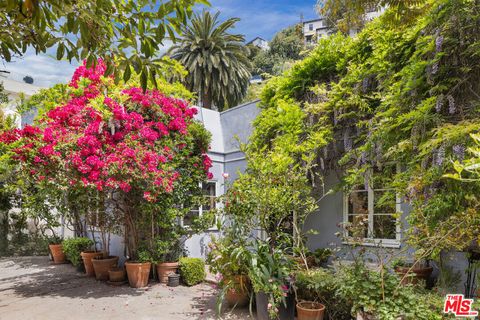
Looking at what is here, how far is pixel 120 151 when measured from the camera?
7301mm

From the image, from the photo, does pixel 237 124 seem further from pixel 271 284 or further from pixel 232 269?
pixel 271 284

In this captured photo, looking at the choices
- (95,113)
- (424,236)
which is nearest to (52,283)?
(95,113)

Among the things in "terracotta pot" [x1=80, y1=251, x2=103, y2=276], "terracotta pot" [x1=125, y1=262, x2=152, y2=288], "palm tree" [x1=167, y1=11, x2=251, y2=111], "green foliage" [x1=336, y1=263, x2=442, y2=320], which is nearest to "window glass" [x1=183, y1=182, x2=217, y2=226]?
"terracotta pot" [x1=125, y1=262, x2=152, y2=288]

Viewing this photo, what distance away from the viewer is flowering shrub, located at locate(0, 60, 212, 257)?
7.19 metres

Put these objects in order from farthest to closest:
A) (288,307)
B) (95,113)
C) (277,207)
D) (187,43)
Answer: (187,43) < (95,113) < (277,207) < (288,307)

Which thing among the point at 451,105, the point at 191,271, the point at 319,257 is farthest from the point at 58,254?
the point at 451,105

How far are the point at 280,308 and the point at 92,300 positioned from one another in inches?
154

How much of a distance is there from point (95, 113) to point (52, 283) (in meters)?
4.23

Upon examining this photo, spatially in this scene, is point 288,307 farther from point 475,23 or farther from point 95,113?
point 95,113

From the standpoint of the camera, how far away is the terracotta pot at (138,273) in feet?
26.5

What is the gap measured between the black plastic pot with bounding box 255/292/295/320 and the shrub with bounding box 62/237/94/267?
684cm

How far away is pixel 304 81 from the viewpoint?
7.77 meters

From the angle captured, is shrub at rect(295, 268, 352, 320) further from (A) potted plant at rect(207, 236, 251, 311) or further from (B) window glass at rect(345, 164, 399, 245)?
(B) window glass at rect(345, 164, 399, 245)

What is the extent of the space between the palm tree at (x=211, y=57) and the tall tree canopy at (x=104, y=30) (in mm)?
16516
